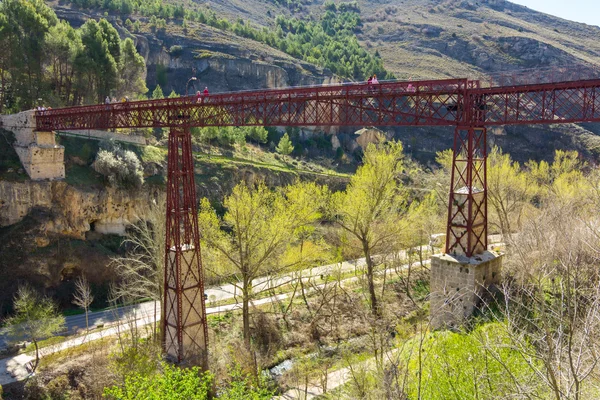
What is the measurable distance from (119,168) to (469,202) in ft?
97.3

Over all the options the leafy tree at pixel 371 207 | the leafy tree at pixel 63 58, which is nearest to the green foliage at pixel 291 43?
the leafy tree at pixel 63 58

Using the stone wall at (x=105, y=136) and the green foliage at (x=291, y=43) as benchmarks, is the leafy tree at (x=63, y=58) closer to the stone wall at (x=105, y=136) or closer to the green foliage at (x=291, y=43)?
the stone wall at (x=105, y=136)

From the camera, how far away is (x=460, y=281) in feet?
64.7

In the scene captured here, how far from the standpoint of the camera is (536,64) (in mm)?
116062

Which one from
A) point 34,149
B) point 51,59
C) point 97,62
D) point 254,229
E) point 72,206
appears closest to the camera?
point 254,229

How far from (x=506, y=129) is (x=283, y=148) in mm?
44881

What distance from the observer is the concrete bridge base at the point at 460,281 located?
19344 mm

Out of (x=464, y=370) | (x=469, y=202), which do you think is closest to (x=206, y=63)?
(x=469, y=202)

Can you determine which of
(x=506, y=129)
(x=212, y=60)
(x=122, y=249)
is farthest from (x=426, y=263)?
(x=212, y=60)

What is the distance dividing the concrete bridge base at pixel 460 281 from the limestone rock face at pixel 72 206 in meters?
25.0

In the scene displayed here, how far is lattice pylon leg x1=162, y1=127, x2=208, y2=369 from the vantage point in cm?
2177

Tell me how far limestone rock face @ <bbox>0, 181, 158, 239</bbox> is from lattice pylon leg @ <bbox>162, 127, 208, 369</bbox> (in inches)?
644

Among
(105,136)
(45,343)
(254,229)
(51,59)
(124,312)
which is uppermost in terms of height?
(51,59)

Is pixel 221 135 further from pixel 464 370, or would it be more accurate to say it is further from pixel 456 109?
pixel 464 370
